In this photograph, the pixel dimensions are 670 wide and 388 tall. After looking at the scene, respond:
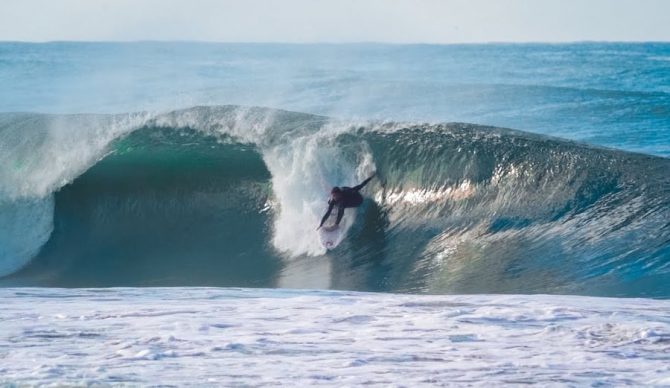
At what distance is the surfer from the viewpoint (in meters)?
14.8

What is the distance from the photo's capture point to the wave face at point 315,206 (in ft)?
40.1

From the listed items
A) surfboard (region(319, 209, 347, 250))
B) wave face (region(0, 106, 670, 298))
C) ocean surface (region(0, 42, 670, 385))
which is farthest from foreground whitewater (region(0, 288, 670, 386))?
surfboard (region(319, 209, 347, 250))

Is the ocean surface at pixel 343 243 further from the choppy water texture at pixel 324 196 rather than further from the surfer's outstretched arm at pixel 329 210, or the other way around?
the surfer's outstretched arm at pixel 329 210

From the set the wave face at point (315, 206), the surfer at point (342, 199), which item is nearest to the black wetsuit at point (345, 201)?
the surfer at point (342, 199)

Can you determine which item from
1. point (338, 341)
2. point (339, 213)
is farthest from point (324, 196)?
point (338, 341)

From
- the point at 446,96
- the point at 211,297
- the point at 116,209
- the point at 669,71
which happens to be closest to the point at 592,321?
the point at 211,297

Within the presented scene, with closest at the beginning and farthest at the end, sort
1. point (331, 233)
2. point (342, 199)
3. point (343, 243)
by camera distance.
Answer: point (343, 243) → point (331, 233) → point (342, 199)

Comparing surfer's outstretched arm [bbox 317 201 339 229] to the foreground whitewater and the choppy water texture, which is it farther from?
the foreground whitewater

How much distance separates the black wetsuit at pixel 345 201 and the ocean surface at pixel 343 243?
26cm

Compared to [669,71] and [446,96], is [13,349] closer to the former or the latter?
[446,96]

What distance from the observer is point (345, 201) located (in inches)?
586

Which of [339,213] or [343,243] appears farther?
[339,213]

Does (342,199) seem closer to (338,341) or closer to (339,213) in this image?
(339,213)

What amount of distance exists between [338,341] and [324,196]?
7.42 meters
